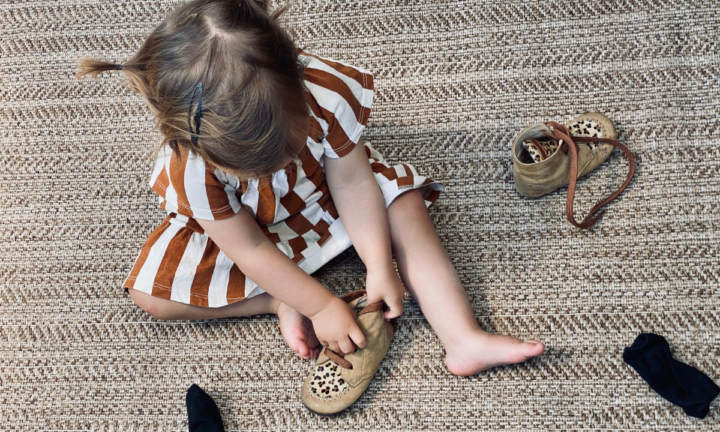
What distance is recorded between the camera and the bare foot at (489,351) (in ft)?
2.45

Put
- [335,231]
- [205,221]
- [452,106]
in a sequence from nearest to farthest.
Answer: [205,221], [335,231], [452,106]

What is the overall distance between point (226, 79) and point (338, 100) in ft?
0.63

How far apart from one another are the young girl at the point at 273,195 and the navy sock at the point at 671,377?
0.15 m

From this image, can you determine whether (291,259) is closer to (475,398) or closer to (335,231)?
(335,231)

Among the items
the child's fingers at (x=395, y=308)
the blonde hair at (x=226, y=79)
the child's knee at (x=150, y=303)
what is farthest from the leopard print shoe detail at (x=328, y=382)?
the blonde hair at (x=226, y=79)

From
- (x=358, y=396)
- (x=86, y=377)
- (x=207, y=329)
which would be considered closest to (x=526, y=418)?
(x=358, y=396)

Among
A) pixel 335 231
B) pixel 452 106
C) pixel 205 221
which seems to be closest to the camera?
pixel 205 221

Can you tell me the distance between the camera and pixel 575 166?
31.7 inches

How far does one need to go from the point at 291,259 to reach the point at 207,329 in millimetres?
192

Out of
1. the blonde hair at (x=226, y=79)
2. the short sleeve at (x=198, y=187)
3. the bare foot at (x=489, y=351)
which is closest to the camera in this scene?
the blonde hair at (x=226, y=79)

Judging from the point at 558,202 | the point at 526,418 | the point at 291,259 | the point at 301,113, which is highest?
the point at 301,113

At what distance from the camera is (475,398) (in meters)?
0.79

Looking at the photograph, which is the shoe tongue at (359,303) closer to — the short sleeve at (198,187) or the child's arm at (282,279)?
the child's arm at (282,279)

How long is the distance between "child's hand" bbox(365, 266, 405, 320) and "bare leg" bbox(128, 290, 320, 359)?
11 centimetres
